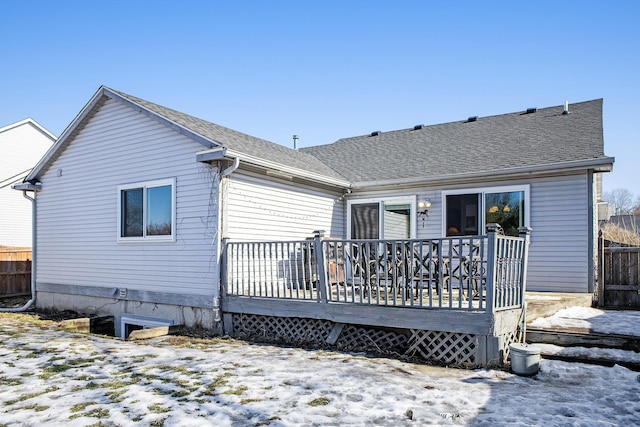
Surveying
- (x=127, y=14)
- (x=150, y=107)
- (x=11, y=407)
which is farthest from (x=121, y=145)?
(x=11, y=407)

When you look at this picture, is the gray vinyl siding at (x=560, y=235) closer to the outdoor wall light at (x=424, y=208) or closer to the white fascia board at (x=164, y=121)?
the outdoor wall light at (x=424, y=208)

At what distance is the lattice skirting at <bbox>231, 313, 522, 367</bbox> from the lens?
5.46 m

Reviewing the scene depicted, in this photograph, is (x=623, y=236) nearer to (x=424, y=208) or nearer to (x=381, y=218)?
(x=424, y=208)

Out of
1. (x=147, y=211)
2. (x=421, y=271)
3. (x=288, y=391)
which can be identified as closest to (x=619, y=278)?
(x=421, y=271)

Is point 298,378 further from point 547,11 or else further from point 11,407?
point 547,11

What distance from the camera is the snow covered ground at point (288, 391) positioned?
355 centimetres

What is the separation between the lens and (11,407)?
152 inches

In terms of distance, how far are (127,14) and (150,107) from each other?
156 inches

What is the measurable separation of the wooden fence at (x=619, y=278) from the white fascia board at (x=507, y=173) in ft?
5.82

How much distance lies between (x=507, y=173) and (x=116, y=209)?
8277mm

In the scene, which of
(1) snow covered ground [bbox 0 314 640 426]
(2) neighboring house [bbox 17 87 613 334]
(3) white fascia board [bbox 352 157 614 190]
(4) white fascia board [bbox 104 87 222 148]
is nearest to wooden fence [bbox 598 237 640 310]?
(2) neighboring house [bbox 17 87 613 334]

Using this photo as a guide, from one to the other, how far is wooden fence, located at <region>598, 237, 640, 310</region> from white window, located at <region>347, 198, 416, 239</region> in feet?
13.1

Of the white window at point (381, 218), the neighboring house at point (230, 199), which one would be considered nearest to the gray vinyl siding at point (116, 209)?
the neighboring house at point (230, 199)

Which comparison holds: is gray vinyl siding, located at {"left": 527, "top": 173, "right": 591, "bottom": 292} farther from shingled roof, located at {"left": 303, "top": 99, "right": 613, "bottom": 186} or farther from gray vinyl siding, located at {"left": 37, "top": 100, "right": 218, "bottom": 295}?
gray vinyl siding, located at {"left": 37, "top": 100, "right": 218, "bottom": 295}
